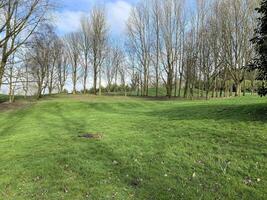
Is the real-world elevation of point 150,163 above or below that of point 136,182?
above

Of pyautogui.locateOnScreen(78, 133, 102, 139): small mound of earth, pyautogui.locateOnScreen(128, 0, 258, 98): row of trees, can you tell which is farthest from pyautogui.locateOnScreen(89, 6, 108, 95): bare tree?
pyautogui.locateOnScreen(78, 133, 102, 139): small mound of earth

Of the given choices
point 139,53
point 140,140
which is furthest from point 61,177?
point 139,53

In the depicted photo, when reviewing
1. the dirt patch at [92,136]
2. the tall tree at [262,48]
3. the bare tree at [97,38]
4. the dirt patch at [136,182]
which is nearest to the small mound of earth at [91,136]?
the dirt patch at [92,136]

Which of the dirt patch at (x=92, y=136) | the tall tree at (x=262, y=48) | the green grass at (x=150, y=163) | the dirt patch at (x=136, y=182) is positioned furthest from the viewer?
the dirt patch at (x=92, y=136)

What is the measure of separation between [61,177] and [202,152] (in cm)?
363

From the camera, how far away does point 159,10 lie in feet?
143

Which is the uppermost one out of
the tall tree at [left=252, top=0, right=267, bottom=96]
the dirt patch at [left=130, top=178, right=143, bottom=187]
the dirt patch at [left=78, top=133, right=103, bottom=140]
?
the tall tree at [left=252, top=0, right=267, bottom=96]

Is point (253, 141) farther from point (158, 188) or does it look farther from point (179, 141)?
point (158, 188)

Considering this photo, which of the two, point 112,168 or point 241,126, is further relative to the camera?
point 241,126

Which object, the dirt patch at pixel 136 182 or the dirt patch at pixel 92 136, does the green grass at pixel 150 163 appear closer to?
the dirt patch at pixel 136 182

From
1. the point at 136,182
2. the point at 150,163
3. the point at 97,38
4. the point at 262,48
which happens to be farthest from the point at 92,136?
the point at 97,38

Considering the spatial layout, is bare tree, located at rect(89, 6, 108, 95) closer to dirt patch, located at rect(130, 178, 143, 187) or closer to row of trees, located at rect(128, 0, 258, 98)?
row of trees, located at rect(128, 0, 258, 98)

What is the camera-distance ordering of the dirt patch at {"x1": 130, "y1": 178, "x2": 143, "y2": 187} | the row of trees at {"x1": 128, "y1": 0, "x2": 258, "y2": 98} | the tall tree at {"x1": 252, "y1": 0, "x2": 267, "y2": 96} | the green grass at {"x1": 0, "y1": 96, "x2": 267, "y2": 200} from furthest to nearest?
the row of trees at {"x1": 128, "y1": 0, "x2": 258, "y2": 98} → the tall tree at {"x1": 252, "y1": 0, "x2": 267, "y2": 96} → the dirt patch at {"x1": 130, "y1": 178, "x2": 143, "y2": 187} → the green grass at {"x1": 0, "y1": 96, "x2": 267, "y2": 200}

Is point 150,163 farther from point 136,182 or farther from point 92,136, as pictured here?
point 92,136
